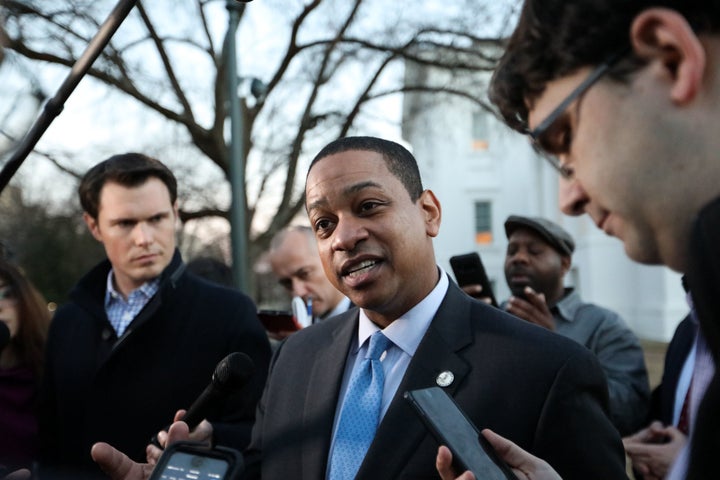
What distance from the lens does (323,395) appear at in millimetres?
2686

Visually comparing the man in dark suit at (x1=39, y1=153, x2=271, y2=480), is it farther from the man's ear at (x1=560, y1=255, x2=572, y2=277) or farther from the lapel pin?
the man's ear at (x1=560, y1=255, x2=572, y2=277)

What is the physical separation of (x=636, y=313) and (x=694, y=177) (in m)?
32.1

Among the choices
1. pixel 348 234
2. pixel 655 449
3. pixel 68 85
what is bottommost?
pixel 655 449

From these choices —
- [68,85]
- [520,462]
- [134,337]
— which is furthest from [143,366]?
[520,462]

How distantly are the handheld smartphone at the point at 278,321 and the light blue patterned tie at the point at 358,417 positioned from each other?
216 centimetres

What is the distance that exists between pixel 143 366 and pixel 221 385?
140 cm

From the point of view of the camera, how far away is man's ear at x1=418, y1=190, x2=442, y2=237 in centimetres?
294

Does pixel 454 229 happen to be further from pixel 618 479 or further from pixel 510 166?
pixel 618 479

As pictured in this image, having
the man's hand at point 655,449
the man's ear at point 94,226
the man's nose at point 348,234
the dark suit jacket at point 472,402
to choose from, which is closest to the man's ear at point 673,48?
the dark suit jacket at point 472,402

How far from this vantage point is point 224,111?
13.6 m

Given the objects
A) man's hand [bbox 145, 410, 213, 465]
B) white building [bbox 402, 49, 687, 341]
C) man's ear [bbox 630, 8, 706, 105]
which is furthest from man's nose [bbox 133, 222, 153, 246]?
white building [bbox 402, 49, 687, 341]

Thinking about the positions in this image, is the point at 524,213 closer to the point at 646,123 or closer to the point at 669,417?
the point at 669,417

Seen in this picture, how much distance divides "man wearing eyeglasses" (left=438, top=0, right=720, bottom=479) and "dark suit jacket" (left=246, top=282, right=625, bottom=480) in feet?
3.43

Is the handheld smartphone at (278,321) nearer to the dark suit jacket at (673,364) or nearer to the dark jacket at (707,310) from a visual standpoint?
the dark suit jacket at (673,364)
